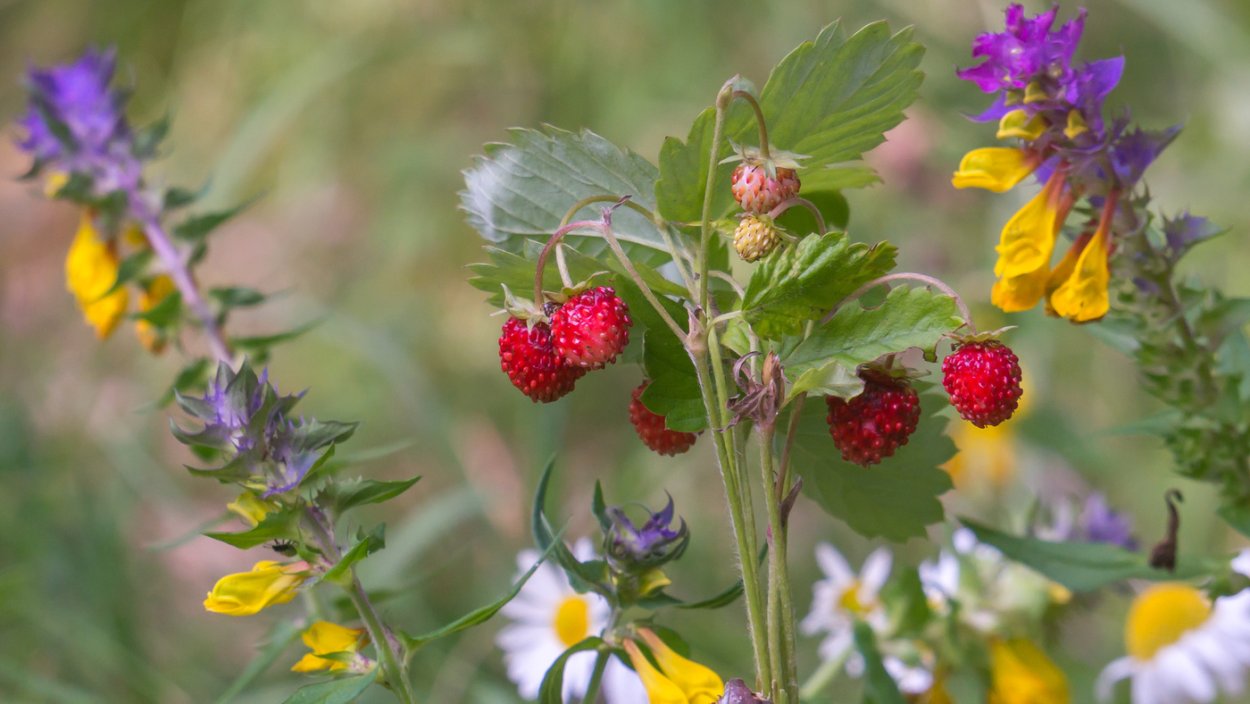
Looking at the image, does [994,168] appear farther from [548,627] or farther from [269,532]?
[548,627]

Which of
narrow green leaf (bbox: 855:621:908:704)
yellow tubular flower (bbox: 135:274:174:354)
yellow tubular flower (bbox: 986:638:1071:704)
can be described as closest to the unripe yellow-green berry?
narrow green leaf (bbox: 855:621:908:704)

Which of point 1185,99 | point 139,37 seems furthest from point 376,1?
point 1185,99

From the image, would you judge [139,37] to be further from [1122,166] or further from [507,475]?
[1122,166]

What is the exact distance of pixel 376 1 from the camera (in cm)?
190

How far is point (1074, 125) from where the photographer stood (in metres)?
0.49

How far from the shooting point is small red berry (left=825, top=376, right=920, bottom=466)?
400 mm

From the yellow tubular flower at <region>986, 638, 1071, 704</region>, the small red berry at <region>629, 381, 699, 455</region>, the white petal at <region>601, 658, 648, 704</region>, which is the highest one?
the small red berry at <region>629, 381, 699, 455</region>

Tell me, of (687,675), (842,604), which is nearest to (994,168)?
(687,675)

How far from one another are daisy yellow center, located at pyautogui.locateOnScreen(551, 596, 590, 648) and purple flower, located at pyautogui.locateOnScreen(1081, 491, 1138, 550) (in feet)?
0.96

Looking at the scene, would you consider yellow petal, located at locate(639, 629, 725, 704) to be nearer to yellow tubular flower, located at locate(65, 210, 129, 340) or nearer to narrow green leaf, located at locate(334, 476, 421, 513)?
narrow green leaf, located at locate(334, 476, 421, 513)

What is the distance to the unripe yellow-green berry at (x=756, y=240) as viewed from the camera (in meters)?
0.39

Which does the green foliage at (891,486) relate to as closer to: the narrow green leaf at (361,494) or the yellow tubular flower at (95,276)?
the narrow green leaf at (361,494)

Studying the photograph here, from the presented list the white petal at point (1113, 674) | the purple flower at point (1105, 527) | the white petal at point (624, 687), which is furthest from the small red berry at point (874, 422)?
the white petal at point (1113, 674)

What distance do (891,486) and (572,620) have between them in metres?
0.32
